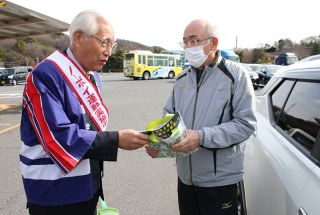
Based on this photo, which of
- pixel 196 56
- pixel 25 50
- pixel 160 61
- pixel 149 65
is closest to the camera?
pixel 196 56

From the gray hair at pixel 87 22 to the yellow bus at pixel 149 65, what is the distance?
3066cm

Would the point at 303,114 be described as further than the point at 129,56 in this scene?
No

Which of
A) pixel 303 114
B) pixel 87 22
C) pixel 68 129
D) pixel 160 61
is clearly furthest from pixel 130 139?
pixel 160 61

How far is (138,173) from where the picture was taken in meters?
5.04

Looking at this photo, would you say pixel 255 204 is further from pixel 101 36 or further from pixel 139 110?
pixel 139 110

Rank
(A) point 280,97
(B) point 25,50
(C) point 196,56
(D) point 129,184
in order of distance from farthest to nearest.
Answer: (B) point 25,50
(D) point 129,184
(A) point 280,97
(C) point 196,56

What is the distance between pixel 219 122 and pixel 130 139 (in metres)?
0.72

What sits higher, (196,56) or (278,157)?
(196,56)

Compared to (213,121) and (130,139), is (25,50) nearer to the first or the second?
(213,121)

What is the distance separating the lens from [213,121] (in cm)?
230

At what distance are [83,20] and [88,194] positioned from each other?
935 mm

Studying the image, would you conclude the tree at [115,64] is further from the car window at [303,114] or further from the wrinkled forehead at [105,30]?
the wrinkled forehead at [105,30]

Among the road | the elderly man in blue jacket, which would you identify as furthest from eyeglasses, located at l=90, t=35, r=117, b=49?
the road

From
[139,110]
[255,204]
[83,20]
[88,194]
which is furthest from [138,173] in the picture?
[139,110]
